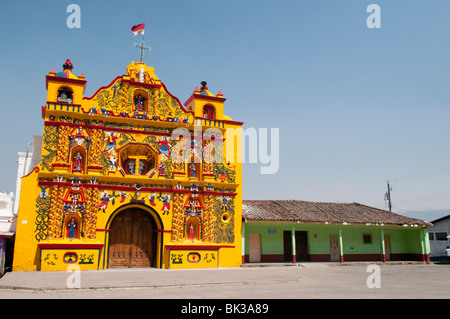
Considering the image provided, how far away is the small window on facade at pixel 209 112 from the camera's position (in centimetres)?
2248

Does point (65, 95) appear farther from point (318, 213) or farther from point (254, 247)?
point (318, 213)

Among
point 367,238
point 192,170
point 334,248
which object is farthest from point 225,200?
point 367,238

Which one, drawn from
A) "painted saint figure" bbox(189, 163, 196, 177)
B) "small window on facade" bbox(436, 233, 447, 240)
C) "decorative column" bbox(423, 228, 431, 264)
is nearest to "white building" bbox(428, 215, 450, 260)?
"small window on facade" bbox(436, 233, 447, 240)

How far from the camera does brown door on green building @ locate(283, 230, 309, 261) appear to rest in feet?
86.1

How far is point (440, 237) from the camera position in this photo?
3547 cm

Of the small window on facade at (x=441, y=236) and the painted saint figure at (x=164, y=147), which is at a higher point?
the painted saint figure at (x=164, y=147)

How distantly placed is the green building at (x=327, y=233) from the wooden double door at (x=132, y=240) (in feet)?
18.4

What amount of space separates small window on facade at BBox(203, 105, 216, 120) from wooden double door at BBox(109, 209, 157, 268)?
6.31 metres

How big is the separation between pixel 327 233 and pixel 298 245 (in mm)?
2116

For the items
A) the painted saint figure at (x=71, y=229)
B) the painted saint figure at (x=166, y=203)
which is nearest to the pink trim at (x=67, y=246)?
the painted saint figure at (x=71, y=229)

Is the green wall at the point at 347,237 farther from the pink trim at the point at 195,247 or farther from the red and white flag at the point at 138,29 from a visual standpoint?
the red and white flag at the point at 138,29
